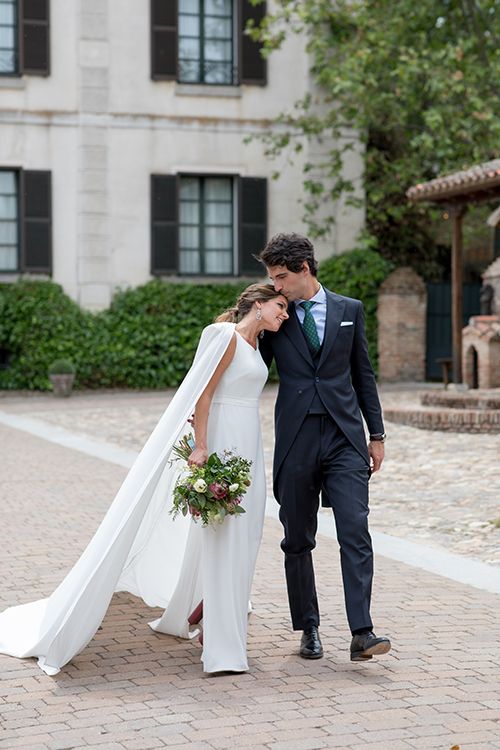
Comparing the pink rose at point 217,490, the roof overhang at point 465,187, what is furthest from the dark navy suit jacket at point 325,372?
the roof overhang at point 465,187

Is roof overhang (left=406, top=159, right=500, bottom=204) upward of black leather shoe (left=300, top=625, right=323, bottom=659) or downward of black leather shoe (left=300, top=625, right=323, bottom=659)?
upward

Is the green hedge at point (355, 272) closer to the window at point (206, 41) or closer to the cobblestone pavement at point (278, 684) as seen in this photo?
the window at point (206, 41)

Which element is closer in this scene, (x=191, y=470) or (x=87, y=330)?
(x=191, y=470)

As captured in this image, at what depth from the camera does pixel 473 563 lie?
24.1 feet

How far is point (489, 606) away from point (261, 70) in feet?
62.5

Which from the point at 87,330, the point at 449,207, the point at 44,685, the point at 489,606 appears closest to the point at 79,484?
the point at 489,606

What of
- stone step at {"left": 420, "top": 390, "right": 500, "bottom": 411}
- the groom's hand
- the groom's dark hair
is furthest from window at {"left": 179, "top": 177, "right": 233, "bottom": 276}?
the groom's dark hair

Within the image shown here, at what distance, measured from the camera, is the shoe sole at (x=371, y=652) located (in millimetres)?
4930

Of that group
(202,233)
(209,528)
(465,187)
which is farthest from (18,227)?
(209,528)

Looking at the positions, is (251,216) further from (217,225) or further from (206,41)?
(206,41)

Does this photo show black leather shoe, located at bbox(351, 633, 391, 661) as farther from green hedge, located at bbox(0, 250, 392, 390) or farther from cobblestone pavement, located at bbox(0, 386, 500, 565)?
green hedge, located at bbox(0, 250, 392, 390)

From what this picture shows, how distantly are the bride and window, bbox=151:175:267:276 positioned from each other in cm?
1865

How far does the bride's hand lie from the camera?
5070mm

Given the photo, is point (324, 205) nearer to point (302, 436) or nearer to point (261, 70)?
point (261, 70)
